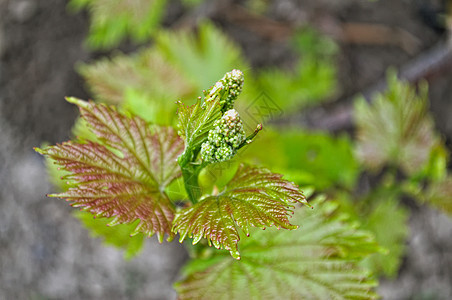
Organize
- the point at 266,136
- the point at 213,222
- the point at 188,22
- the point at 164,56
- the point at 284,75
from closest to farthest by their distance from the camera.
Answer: the point at 213,222, the point at 266,136, the point at 164,56, the point at 188,22, the point at 284,75

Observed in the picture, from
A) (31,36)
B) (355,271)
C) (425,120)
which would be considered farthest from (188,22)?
(355,271)

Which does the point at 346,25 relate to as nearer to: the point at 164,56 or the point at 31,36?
the point at 164,56

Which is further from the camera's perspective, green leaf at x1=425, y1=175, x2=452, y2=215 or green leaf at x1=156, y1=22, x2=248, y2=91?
green leaf at x1=156, y1=22, x2=248, y2=91

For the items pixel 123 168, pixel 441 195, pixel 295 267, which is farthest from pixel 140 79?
pixel 441 195

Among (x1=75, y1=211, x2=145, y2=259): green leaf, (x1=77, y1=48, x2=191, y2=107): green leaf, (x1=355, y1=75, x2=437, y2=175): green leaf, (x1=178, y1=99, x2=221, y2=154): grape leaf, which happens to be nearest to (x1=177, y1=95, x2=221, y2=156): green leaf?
(x1=178, y1=99, x2=221, y2=154): grape leaf

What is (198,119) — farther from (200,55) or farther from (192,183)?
(200,55)

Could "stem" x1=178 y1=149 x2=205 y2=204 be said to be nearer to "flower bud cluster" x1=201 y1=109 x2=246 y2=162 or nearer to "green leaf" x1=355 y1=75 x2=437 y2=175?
"flower bud cluster" x1=201 y1=109 x2=246 y2=162
